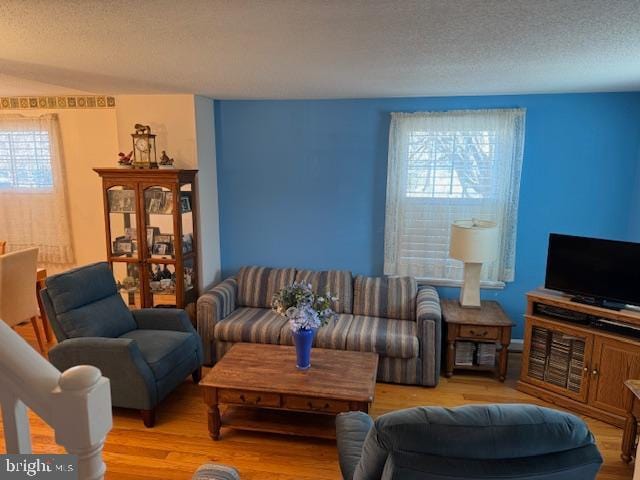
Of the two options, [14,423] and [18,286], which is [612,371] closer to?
[14,423]

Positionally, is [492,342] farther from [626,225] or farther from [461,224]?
[626,225]

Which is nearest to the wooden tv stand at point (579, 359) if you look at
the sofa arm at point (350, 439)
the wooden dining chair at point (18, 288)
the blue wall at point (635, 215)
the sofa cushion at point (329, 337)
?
the blue wall at point (635, 215)

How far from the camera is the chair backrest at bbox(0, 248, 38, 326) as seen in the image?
374 centimetres

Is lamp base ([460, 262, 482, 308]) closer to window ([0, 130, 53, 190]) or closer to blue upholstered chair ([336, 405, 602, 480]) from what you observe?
blue upholstered chair ([336, 405, 602, 480])

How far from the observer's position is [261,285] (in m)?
4.20

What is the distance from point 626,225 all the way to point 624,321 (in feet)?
4.07

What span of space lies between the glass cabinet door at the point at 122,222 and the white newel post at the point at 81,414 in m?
3.35

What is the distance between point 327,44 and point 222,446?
249 centimetres

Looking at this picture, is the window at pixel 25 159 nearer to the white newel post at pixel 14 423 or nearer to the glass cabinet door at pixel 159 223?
the glass cabinet door at pixel 159 223

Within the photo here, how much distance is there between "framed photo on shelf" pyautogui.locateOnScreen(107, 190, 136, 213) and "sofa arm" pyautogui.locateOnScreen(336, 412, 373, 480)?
2824mm

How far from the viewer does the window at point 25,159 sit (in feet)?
15.6

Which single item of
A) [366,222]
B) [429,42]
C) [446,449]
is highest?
[429,42]

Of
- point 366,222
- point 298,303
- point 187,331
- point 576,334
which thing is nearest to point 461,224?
point 366,222

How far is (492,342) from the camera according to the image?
3.58 meters
